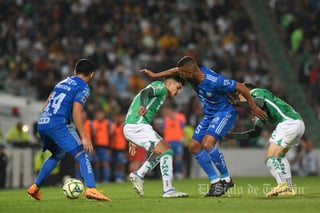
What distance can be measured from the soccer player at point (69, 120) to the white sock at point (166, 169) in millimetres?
1106

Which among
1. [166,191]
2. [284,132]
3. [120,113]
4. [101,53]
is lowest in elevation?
[166,191]

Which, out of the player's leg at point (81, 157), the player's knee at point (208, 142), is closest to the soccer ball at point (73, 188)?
the player's leg at point (81, 157)

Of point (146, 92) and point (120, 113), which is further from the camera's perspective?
point (120, 113)

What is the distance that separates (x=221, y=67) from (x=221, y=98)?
1470cm

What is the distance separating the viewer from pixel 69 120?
14.2 meters

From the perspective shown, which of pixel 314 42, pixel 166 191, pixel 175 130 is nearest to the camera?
pixel 166 191

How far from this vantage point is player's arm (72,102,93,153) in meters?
13.4

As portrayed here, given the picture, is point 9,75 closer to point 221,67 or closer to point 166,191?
point 221,67

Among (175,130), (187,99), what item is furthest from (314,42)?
(175,130)

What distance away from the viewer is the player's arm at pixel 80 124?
44.1ft

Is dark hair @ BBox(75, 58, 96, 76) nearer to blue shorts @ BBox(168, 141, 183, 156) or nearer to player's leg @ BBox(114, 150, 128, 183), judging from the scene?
player's leg @ BBox(114, 150, 128, 183)

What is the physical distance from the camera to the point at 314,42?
3055 cm

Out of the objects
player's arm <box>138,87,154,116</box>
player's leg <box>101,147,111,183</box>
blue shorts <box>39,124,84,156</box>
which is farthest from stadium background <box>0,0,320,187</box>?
blue shorts <box>39,124,84,156</box>

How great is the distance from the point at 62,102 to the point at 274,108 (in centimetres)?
348
